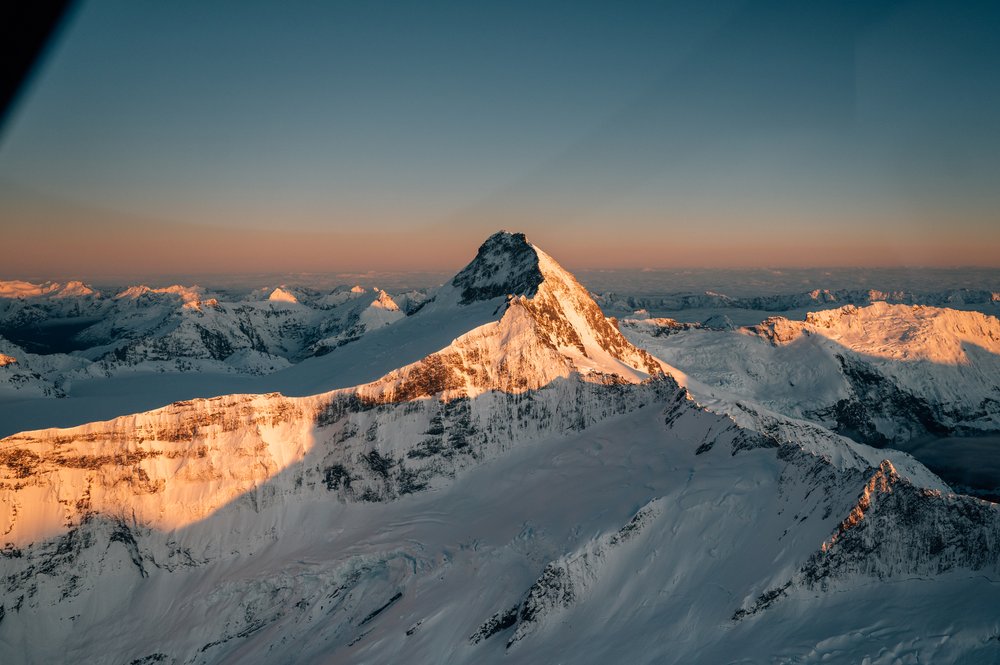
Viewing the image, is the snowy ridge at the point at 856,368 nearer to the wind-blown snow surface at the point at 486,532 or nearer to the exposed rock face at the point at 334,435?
the wind-blown snow surface at the point at 486,532

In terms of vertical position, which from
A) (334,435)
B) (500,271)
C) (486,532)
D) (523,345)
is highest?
(500,271)

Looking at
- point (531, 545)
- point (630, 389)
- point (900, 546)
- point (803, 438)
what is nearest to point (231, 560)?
point (531, 545)

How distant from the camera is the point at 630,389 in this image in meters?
82.8

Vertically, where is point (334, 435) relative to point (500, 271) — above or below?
below

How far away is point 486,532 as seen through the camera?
64.6 m

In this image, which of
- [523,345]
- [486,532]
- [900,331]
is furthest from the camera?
[900,331]

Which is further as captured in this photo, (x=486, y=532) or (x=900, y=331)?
(x=900, y=331)

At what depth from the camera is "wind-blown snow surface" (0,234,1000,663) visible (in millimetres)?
42531

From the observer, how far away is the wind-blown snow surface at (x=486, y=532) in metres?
42.5

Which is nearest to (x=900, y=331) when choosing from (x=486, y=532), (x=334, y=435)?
(x=486, y=532)

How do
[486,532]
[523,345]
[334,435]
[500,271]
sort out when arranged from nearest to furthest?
[486,532], [334,435], [523,345], [500,271]

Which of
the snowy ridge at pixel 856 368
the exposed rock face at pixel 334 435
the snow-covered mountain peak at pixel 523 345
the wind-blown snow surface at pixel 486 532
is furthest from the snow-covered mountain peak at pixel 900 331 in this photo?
the exposed rock face at pixel 334 435

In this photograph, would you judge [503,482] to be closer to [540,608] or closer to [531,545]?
[531,545]

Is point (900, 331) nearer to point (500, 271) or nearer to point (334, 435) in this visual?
point (500, 271)
